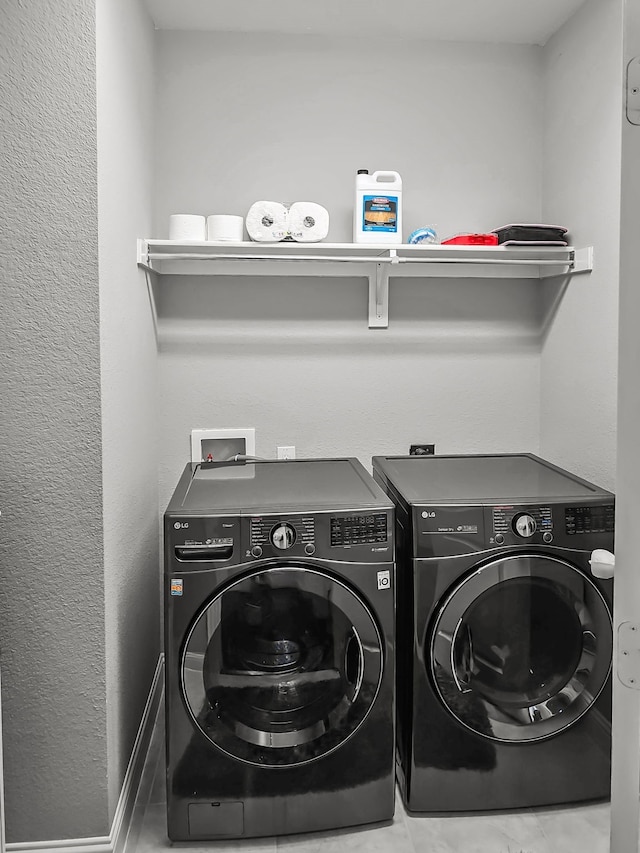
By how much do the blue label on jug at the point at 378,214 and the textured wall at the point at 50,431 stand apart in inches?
44.3

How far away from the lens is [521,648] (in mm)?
2146

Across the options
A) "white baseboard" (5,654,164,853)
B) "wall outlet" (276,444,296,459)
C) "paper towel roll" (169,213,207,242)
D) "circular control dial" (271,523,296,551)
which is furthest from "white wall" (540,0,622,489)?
"white baseboard" (5,654,164,853)

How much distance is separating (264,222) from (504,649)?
5.17 feet

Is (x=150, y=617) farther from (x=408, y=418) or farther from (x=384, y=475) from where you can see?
(x=408, y=418)

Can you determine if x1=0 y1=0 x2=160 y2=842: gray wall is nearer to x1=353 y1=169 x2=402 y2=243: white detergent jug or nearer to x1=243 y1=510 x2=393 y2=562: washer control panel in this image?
x1=243 y1=510 x2=393 y2=562: washer control panel

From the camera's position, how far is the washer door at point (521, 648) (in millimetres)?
2092

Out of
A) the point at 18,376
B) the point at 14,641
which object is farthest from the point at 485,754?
the point at 18,376

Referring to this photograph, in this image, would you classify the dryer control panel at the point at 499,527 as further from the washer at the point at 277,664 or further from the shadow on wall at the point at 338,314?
the shadow on wall at the point at 338,314

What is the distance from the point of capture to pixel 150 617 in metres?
2.68

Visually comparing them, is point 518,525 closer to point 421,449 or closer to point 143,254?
point 421,449

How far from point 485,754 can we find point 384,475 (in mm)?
893

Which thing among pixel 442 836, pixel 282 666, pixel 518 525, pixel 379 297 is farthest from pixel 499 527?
pixel 379 297

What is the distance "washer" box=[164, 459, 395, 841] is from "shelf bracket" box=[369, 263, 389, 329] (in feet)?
3.33

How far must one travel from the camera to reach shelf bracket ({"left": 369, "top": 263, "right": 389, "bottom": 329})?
2844 mm
